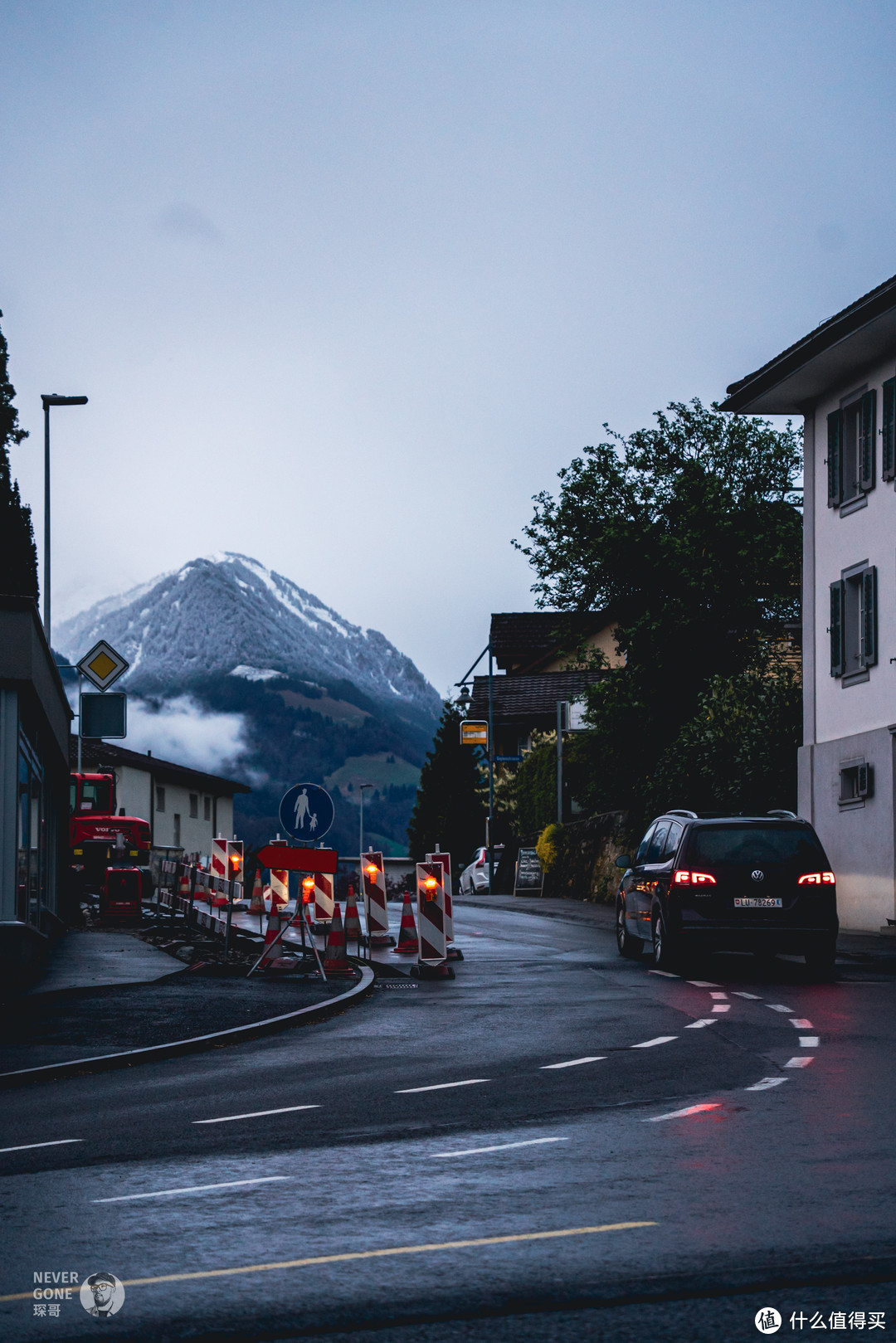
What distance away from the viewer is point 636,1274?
5.17 m

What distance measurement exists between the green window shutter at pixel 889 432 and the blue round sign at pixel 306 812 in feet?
40.8

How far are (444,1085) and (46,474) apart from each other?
84.0 feet

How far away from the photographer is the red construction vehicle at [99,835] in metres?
42.1

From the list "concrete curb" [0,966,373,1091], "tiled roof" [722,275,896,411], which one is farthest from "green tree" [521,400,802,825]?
"concrete curb" [0,966,373,1091]

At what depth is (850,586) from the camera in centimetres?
2938

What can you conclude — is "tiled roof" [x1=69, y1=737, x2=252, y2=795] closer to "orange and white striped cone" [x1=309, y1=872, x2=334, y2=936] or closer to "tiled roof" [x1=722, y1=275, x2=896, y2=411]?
"tiled roof" [x1=722, y1=275, x2=896, y2=411]

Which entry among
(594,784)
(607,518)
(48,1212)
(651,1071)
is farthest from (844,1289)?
(607,518)

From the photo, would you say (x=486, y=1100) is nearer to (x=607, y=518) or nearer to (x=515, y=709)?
(x=607, y=518)

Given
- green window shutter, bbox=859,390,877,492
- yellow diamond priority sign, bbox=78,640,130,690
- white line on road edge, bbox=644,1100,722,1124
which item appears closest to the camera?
white line on road edge, bbox=644,1100,722,1124

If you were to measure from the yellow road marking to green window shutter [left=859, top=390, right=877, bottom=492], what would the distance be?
78.2ft

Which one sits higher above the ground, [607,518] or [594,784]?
[607,518]

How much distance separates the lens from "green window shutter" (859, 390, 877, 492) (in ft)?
92.7

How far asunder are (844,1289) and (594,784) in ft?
126

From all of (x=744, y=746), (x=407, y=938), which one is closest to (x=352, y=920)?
(x=407, y=938)
